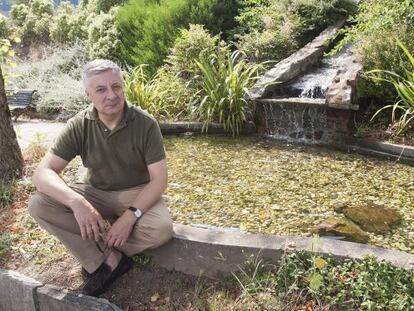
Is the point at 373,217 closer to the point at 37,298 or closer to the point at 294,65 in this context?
the point at 37,298

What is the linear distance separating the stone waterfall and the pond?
48cm

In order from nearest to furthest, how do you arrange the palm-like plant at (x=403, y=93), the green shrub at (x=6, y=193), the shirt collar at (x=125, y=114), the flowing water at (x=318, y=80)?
the shirt collar at (x=125, y=114) → the green shrub at (x=6, y=193) → the palm-like plant at (x=403, y=93) → the flowing water at (x=318, y=80)

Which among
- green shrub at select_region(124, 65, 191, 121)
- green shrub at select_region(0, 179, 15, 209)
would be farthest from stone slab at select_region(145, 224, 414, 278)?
green shrub at select_region(124, 65, 191, 121)

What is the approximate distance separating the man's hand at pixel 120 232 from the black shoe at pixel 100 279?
0.21m

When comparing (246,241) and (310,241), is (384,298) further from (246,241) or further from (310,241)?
(246,241)

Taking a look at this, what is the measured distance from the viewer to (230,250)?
261 cm

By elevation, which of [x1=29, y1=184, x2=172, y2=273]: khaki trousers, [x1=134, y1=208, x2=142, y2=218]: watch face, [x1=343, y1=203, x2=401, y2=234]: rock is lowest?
[x1=343, y1=203, x2=401, y2=234]: rock

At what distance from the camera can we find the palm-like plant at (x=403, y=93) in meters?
5.07

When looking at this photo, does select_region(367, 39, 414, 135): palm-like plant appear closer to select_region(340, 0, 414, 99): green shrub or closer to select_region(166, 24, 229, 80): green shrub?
select_region(340, 0, 414, 99): green shrub

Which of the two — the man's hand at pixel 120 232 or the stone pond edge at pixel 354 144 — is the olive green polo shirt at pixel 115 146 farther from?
the stone pond edge at pixel 354 144

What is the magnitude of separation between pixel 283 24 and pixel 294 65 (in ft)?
5.11

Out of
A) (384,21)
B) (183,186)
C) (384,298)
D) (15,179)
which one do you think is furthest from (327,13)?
(384,298)

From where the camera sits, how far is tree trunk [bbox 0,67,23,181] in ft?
13.1

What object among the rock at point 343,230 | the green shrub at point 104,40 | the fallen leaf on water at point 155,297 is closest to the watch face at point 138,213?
the fallen leaf on water at point 155,297
